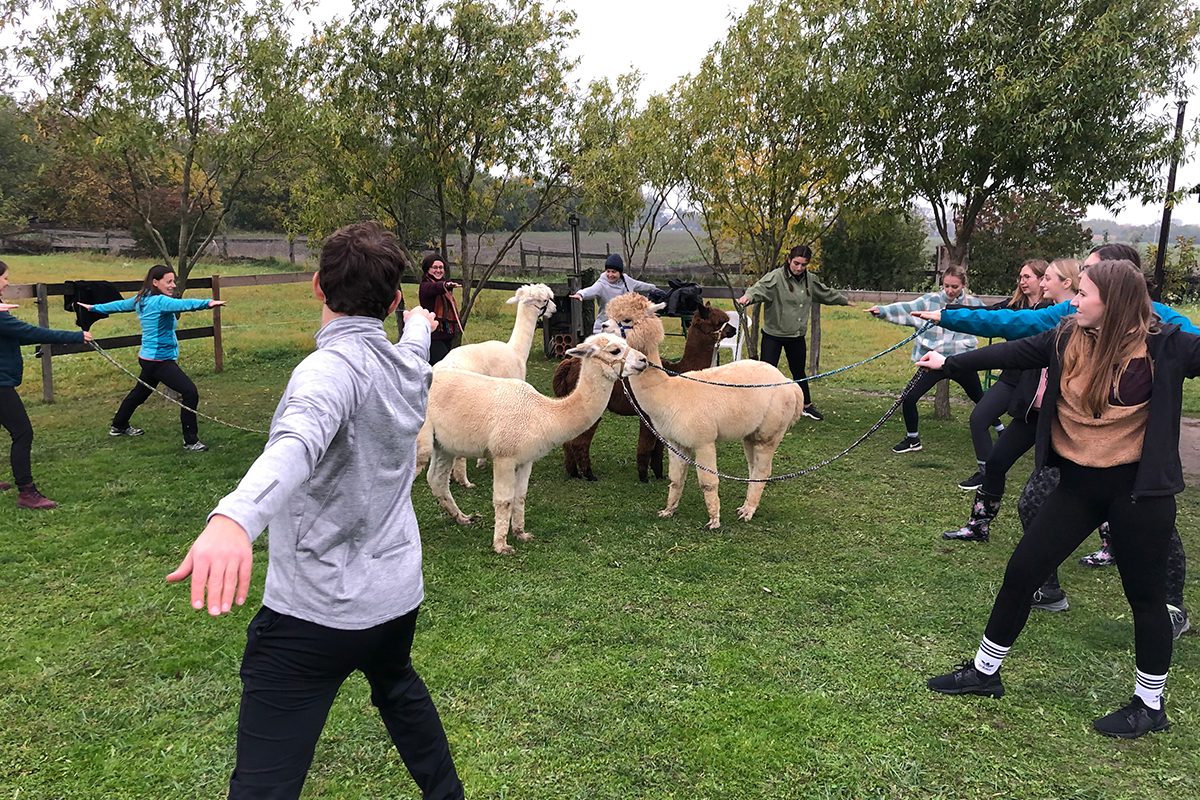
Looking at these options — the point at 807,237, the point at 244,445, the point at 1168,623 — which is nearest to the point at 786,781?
the point at 1168,623

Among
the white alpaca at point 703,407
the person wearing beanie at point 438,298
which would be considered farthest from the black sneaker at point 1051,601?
the person wearing beanie at point 438,298

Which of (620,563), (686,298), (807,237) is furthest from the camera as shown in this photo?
(807,237)

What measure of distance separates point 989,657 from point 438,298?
6598mm

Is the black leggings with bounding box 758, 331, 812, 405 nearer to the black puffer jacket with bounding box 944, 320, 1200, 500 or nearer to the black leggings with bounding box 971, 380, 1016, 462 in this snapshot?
the black leggings with bounding box 971, 380, 1016, 462

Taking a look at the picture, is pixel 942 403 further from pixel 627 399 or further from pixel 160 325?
pixel 160 325

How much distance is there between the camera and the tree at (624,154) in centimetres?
1147

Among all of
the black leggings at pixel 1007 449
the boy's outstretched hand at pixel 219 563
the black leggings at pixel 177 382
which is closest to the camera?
the boy's outstretched hand at pixel 219 563

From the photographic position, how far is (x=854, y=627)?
14.3ft

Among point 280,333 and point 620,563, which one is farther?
point 280,333

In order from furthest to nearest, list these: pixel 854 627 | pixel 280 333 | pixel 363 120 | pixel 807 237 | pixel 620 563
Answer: pixel 280 333, pixel 807 237, pixel 363 120, pixel 620 563, pixel 854 627

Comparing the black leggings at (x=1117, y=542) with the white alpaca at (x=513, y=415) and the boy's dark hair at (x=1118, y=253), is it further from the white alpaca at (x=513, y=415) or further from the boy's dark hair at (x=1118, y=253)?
the white alpaca at (x=513, y=415)

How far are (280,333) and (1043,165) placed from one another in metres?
14.7

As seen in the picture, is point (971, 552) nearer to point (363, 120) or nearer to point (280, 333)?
point (363, 120)

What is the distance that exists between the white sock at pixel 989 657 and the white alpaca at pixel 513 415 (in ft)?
9.11
